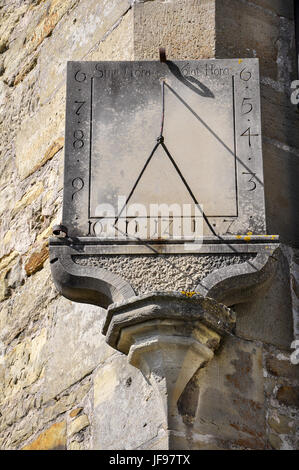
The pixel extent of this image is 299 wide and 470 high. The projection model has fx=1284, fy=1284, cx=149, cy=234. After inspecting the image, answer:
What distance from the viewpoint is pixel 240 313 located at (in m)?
4.41

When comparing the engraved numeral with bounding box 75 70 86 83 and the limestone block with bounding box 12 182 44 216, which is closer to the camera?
the engraved numeral with bounding box 75 70 86 83

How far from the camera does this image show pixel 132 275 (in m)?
4.27

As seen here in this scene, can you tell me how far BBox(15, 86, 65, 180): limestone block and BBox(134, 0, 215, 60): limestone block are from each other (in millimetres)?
624

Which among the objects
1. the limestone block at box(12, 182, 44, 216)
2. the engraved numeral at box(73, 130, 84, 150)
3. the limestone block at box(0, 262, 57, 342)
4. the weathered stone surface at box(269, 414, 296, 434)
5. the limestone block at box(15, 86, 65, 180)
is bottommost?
the weathered stone surface at box(269, 414, 296, 434)

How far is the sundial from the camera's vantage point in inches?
173

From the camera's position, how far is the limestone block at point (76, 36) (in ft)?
17.4

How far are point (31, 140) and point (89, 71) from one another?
3.56ft

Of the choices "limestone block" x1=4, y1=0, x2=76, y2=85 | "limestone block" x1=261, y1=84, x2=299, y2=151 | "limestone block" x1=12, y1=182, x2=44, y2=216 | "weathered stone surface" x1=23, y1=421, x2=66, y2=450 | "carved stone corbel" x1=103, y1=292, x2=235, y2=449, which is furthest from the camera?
"limestone block" x1=4, y1=0, x2=76, y2=85

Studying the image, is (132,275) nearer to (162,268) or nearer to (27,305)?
(162,268)

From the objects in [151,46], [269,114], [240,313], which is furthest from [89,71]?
[240,313]

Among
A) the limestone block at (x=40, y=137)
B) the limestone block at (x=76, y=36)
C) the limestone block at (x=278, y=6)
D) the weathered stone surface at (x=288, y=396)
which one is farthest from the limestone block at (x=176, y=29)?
the weathered stone surface at (x=288, y=396)

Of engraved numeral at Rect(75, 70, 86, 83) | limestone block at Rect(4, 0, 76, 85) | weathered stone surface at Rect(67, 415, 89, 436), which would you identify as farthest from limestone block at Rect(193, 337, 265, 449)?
limestone block at Rect(4, 0, 76, 85)

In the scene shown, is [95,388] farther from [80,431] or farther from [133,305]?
[133,305]

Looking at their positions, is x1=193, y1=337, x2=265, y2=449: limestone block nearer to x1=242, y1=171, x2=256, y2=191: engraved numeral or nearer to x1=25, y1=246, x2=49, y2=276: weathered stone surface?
x1=242, y1=171, x2=256, y2=191: engraved numeral
